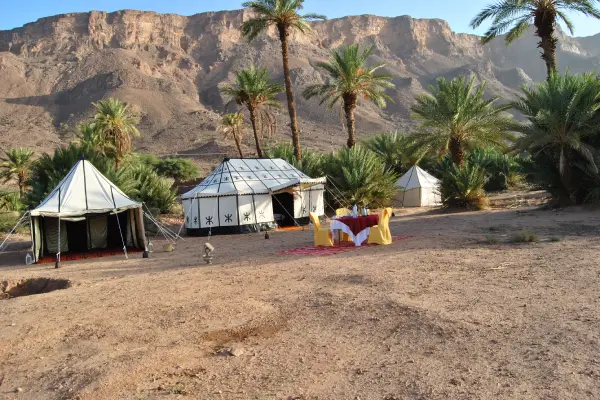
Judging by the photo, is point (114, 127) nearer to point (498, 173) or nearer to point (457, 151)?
point (457, 151)

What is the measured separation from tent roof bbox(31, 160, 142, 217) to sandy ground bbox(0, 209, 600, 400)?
16.4 ft

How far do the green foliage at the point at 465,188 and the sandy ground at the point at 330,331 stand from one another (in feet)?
34.9

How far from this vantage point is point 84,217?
1370 centimetres

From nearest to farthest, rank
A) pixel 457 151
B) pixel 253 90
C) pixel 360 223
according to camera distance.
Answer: pixel 360 223
pixel 457 151
pixel 253 90

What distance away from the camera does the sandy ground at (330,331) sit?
383 cm

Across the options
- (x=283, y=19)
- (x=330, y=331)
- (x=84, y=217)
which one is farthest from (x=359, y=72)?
(x=330, y=331)

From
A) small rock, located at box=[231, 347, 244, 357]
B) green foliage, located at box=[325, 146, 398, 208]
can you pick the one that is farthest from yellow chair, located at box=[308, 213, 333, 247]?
green foliage, located at box=[325, 146, 398, 208]

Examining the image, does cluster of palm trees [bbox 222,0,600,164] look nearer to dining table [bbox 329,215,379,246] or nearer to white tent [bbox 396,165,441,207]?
white tent [bbox 396,165,441,207]

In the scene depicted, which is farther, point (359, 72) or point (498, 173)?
point (498, 173)

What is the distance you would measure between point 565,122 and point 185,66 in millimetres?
113543

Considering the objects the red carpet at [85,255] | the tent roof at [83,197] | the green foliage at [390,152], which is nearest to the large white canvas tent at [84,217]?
the tent roof at [83,197]

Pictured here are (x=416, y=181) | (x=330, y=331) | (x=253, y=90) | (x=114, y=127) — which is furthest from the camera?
(x=253, y=90)

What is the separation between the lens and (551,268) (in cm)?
712

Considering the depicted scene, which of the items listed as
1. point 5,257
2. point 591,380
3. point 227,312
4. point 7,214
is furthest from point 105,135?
point 591,380
